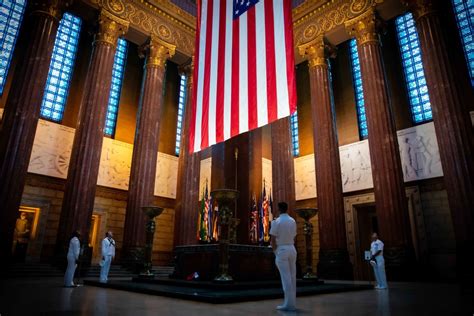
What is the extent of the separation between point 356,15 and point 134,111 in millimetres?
11643

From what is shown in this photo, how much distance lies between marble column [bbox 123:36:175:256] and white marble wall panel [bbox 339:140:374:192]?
355 inches

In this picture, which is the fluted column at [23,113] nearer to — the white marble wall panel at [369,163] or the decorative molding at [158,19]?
the decorative molding at [158,19]

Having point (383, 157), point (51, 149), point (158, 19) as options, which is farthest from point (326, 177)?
point (51, 149)

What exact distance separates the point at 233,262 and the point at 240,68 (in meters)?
4.58

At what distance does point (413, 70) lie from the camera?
45.7ft

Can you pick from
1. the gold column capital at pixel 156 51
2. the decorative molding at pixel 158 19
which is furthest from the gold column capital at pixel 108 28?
the gold column capital at pixel 156 51

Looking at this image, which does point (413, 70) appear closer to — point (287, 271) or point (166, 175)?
point (166, 175)

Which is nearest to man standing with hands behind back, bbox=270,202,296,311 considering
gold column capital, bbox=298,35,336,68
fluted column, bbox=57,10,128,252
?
fluted column, bbox=57,10,128,252

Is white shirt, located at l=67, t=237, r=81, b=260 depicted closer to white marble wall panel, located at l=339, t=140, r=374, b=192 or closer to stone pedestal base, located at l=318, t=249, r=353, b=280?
stone pedestal base, located at l=318, t=249, r=353, b=280

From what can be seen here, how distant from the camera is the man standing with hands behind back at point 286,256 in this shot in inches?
150

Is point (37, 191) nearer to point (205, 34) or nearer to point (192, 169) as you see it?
point (192, 169)

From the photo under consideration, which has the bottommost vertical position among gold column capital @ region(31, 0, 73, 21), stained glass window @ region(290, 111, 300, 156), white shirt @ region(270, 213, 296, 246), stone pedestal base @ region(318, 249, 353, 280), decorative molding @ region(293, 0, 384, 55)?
stone pedestal base @ region(318, 249, 353, 280)

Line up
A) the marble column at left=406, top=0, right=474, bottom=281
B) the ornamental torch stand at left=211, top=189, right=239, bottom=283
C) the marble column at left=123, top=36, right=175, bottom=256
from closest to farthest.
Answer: the ornamental torch stand at left=211, top=189, right=239, bottom=283 → the marble column at left=406, top=0, right=474, bottom=281 → the marble column at left=123, top=36, right=175, bottom=256

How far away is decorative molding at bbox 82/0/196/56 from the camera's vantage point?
1345 centimetres
